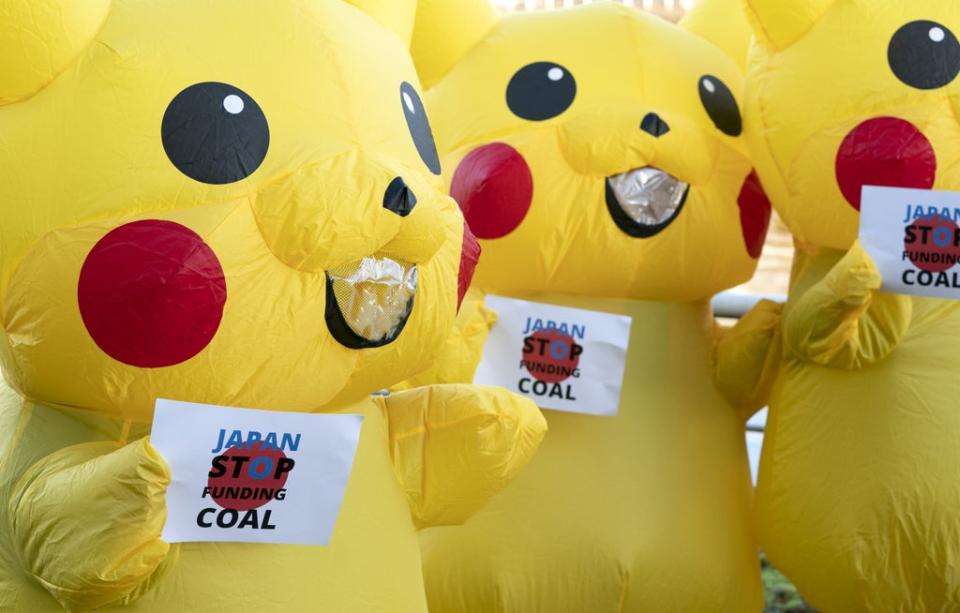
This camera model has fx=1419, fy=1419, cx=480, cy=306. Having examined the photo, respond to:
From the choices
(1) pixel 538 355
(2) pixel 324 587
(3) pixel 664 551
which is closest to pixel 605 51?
(1) pixel 538 355

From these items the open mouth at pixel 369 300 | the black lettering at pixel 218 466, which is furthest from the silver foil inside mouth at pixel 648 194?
the black lettering at pixel 218 466

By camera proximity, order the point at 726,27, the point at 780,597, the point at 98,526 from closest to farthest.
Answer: the point at 98,526 < the point at 726,27 < the point at 780,597

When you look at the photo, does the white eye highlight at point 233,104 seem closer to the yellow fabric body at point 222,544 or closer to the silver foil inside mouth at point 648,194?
the yellow fabric body at point 222,544

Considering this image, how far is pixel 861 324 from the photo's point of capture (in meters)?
2.42

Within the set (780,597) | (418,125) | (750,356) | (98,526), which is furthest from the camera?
(780,597)

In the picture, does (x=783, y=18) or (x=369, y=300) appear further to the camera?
Answer: (x=783, y=18)

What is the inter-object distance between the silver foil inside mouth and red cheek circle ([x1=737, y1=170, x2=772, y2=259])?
157mm

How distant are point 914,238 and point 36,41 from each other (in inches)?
55.3

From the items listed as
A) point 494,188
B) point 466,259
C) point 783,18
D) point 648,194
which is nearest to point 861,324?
point 648,194

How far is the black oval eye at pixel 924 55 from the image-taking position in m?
2.36

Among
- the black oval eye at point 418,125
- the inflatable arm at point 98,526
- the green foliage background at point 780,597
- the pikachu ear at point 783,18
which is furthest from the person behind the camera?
the green foliage background at point 780,597

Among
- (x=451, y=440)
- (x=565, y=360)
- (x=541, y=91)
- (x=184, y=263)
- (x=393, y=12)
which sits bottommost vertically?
(x=451, y=440)

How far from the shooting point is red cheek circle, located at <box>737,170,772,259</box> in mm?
2660

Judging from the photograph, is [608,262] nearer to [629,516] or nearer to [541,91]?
[541,91]
